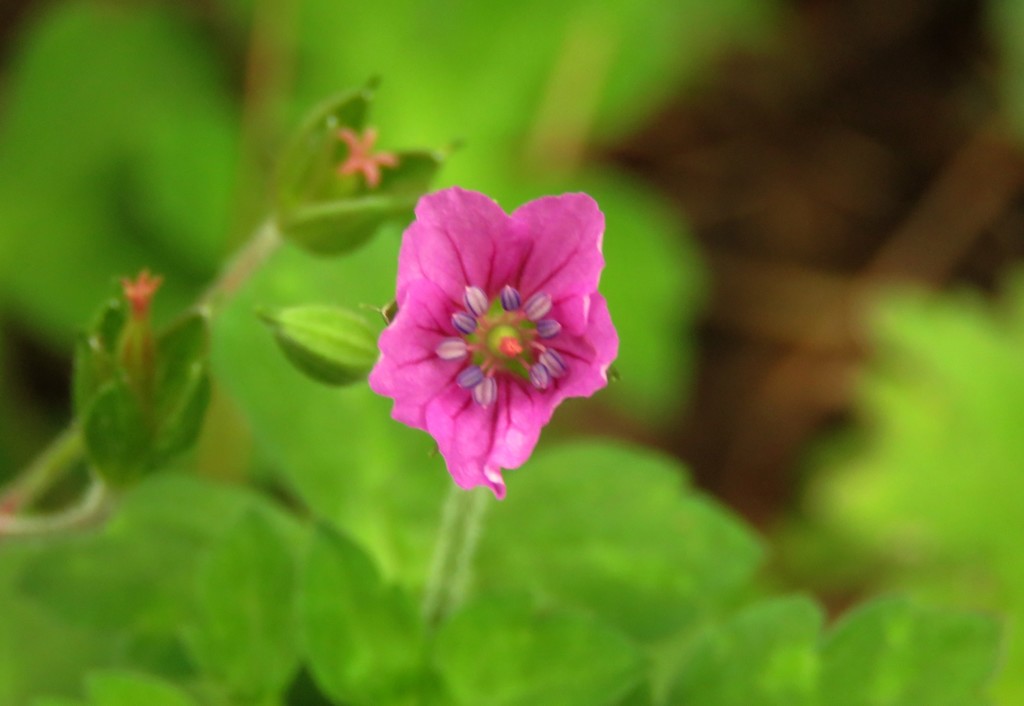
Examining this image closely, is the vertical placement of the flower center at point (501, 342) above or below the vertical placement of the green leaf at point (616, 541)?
above

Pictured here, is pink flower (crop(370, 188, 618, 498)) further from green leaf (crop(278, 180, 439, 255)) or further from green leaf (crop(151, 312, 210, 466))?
green leaf (crop(151, 312, 210, 466))

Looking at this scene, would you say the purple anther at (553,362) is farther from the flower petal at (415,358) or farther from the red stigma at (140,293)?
the red stigma at (140,293)

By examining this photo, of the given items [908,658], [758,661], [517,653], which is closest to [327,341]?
[517,653]

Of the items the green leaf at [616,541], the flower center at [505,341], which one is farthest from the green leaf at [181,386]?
the green leaf at [616,541]

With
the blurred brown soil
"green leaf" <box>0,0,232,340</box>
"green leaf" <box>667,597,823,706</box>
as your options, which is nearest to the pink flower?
"green leaf" <box>667,597,823,706</box>

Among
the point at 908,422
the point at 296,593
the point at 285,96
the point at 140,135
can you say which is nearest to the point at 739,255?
the point at 908,422

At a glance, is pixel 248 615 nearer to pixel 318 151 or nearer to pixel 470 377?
pixel 470 377

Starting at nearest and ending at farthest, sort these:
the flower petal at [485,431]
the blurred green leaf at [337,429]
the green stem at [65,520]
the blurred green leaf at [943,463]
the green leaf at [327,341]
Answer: the flower petal at [485,431] → the green leaf at [327,341] → the green stem at [65,520] → the blurred green leaf at [337,429] → the blurred green leaf at [943,463]
